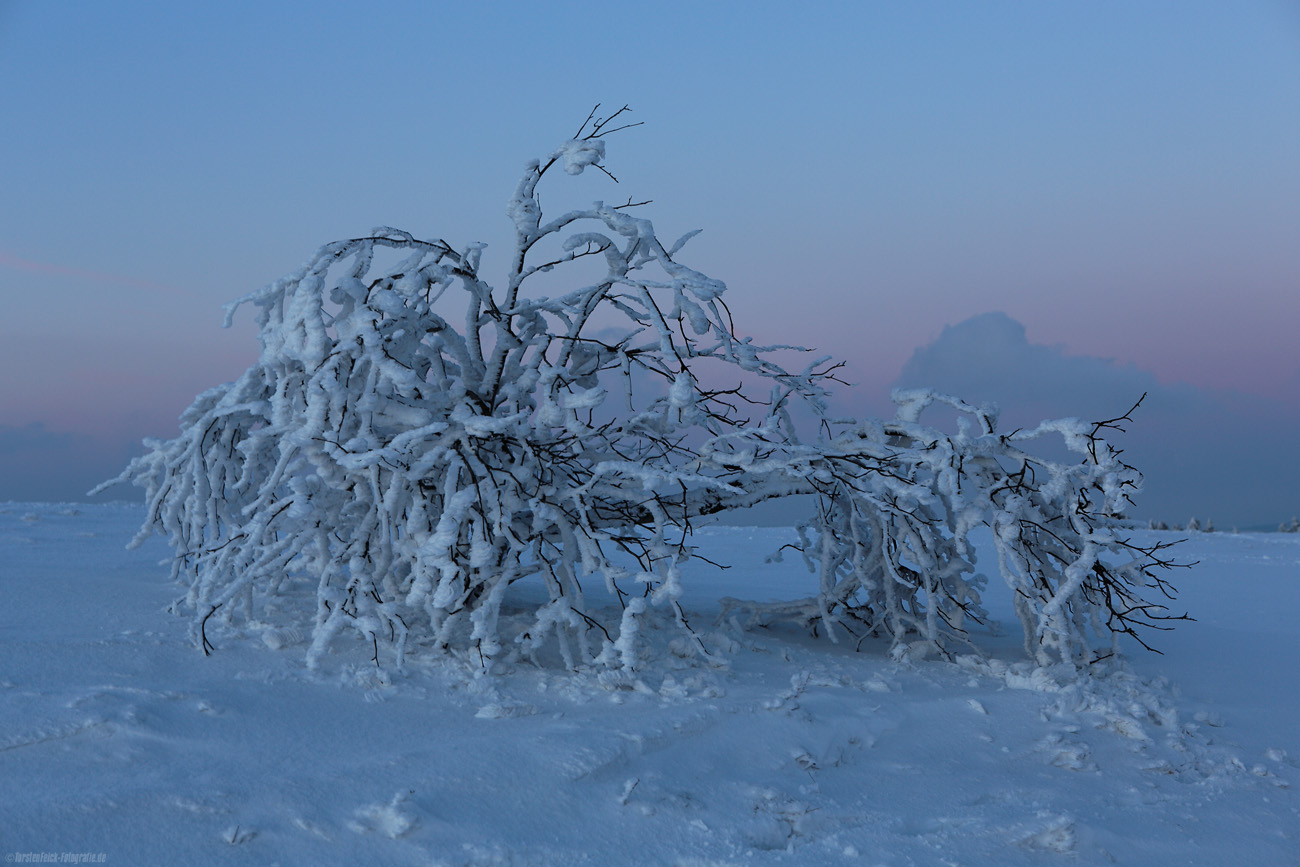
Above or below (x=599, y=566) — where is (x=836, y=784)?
below

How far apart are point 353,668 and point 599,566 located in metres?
1.11

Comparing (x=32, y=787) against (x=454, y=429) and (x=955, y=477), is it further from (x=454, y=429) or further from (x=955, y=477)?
(x=955, y=477)

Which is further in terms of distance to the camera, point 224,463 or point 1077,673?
point 224,463

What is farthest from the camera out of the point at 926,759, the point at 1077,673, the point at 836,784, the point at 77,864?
the point at 1077,673

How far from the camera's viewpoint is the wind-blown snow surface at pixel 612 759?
2490 mm

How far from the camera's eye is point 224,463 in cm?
488

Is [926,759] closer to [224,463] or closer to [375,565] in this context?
[375,565]

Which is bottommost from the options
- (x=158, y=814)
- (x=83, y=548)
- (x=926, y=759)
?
(x=83, y=548)

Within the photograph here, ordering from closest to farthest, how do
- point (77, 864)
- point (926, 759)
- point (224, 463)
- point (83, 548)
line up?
point (77, 864) → point (926, 759) → point (224, 463) → point (83, 548)

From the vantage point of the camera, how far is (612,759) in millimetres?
2996

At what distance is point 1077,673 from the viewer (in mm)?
4461

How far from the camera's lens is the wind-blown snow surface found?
2.49m

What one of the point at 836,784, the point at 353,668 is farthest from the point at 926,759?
the point at 353,668

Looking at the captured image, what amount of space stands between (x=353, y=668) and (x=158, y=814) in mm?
1332
